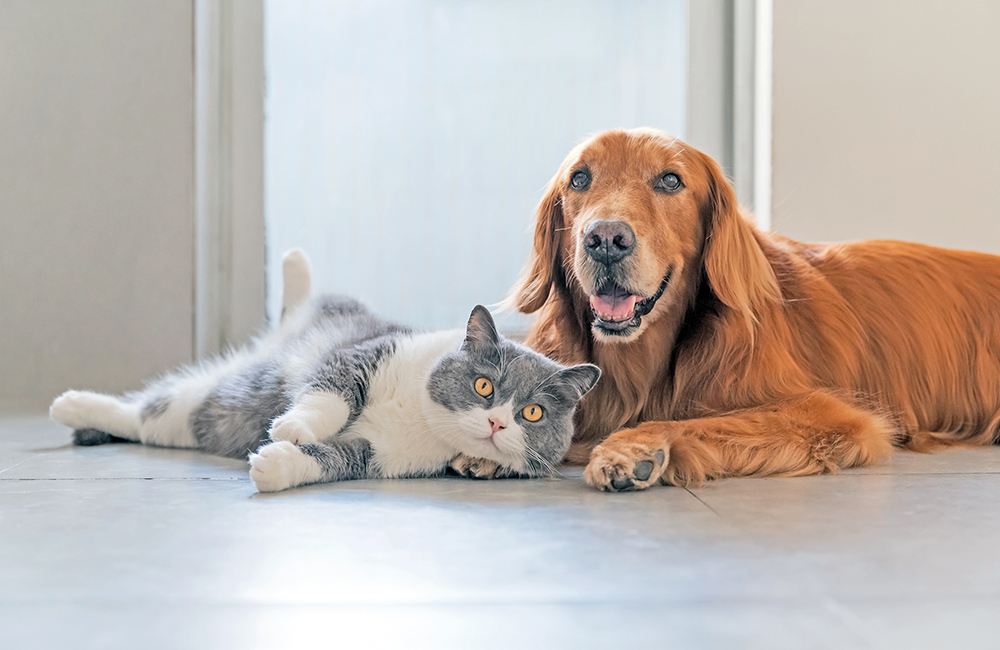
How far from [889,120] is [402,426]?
78.5 inches

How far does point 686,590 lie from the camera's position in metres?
0.78

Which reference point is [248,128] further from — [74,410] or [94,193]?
[74,410]

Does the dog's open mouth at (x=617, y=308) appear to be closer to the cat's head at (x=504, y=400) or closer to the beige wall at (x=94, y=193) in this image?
the cat's head at (x=504, y=400)

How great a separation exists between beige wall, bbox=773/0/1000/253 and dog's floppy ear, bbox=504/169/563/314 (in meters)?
1.13

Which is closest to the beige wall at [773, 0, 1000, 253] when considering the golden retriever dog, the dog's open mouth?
the golden retriever dog

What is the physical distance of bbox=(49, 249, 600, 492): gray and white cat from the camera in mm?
1327

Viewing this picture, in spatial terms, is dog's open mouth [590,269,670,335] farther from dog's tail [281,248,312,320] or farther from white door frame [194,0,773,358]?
white door frame [194,0,773,358]

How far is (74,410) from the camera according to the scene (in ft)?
5.68

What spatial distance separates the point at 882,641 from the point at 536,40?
2.43m

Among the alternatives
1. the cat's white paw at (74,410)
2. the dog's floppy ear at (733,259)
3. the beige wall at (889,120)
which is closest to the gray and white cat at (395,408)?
the cat's white paw at (74,410)

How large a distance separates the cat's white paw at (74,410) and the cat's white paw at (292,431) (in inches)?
26.6

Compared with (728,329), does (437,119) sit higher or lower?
higher

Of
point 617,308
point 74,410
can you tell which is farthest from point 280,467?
point 74,410

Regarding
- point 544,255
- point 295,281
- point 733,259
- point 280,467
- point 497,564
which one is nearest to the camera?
point 497,564
